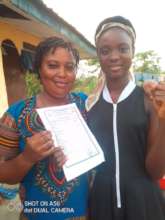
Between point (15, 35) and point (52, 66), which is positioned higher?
point (15, 35)

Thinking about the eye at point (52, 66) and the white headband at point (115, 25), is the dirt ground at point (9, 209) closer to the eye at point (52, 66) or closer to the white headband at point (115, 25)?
the eye at point (52, 66)

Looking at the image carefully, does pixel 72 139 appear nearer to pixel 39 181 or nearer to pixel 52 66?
pixel 39 181

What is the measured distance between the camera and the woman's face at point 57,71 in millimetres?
1687

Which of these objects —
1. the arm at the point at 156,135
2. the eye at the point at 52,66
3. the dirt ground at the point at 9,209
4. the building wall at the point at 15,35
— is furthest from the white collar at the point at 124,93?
the building wall at the point at 15,35

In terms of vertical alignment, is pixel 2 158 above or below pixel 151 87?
below

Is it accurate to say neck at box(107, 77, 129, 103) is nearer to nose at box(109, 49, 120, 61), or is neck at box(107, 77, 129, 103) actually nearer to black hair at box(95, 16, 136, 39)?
nose at box(109, 49, 120, 61)

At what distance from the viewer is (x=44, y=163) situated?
5.48 ft

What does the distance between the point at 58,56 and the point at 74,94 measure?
0.94ft

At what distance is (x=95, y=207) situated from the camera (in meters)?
1.74

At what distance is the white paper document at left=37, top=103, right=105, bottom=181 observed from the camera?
1.58 meters

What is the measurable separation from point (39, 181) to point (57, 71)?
21.3 inches

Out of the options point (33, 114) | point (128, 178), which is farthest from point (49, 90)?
point (128, 178)

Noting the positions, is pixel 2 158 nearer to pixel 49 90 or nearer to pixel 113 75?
pixel 49 90

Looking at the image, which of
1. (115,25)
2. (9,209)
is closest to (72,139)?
(115,25)
